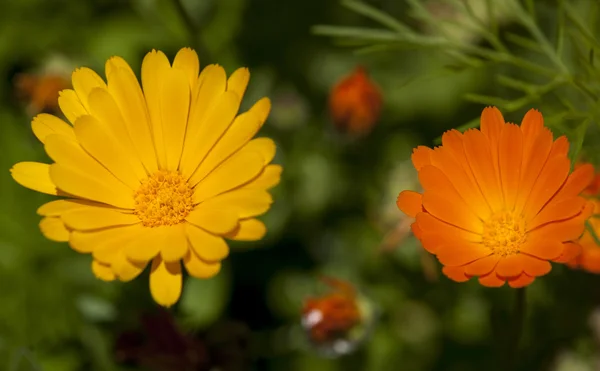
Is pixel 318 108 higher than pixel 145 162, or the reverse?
pixel 318 108

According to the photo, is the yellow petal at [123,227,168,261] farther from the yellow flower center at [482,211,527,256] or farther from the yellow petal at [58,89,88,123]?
the yellow flower center at [482,211,527,256]

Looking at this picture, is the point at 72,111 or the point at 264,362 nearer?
the point at 72,111

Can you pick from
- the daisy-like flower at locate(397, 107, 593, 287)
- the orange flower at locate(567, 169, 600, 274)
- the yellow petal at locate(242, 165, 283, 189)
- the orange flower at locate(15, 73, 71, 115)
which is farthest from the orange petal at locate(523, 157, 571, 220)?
the orange flower at locate(15, 73, 71, 115)

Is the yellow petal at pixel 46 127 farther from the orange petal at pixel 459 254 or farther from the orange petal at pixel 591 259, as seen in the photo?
the orange petal at pixel 591 259

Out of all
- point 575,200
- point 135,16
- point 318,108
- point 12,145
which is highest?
point 135,16

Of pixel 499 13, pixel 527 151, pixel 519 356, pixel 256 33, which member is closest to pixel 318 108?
pixel 256 33

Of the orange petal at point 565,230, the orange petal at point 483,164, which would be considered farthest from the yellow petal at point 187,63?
the orange petal at point 565,230

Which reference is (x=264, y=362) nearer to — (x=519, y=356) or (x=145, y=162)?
(x=519, y=356)
